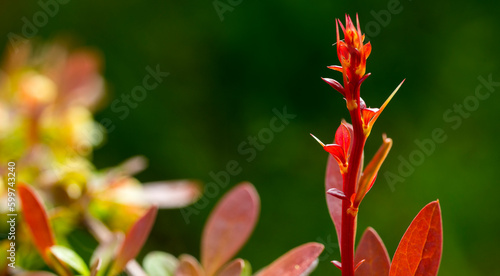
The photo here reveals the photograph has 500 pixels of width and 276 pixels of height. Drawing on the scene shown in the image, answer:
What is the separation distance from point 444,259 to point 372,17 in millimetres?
441

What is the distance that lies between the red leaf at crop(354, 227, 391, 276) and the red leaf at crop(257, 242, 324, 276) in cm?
3

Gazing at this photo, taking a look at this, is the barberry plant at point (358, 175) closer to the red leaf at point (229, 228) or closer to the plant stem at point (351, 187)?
the plant stem at point (351, 187)

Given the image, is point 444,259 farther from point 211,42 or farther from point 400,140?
point 211,42

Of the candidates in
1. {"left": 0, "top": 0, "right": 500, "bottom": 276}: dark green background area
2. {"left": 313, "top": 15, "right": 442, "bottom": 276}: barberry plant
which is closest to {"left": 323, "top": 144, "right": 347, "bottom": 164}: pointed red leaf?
{"left": 313, "top": 15, "right": 442, "bottom": 276}: barberry plant

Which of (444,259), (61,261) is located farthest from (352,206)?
(444,259)

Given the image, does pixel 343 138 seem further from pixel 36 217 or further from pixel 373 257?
pixel 36 217

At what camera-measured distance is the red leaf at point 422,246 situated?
23cm

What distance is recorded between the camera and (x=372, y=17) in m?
0.97

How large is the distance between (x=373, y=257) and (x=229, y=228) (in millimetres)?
100

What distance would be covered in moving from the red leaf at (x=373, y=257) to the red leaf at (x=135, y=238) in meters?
0.12

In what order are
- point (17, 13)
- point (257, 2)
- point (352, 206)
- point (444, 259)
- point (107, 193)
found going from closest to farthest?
1. point (352, 206)
2. point (107, 193)
3. point (444, 259)
4. point (257, 2)
5. point (17, 13)

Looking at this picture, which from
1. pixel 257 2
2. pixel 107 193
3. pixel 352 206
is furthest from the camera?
pixel 257 2

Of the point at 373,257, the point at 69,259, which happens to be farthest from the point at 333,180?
the point at 69,259

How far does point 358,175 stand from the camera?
24 centimetres
